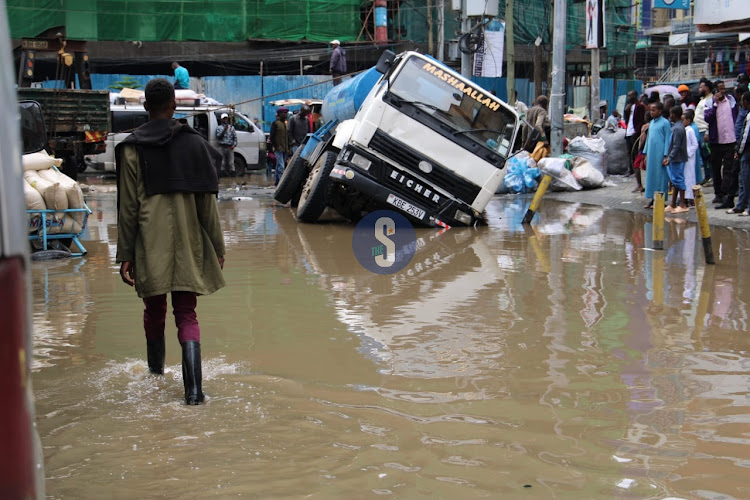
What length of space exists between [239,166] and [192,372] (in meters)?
19.8

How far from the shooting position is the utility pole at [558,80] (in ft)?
61.3

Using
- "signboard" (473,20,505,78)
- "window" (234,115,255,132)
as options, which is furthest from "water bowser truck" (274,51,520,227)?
"signboard" (473,20,505,78)

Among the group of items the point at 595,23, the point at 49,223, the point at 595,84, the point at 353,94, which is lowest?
the point at 49,223

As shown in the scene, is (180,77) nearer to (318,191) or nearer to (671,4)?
(318,191)

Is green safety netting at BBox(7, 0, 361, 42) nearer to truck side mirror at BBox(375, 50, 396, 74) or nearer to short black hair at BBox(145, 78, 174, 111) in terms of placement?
truck side mirror at BBox(375, 50, 396, 74)

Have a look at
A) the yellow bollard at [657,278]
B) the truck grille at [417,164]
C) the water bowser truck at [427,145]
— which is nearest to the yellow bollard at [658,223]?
the yellow bollard at [657,278]

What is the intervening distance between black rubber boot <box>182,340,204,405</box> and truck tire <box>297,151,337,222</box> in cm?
801

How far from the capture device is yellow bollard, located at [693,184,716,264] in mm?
8805

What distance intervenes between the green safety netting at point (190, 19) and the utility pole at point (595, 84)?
12.0 metres

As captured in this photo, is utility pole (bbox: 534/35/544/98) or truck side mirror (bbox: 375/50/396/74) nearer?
truck side mirror (bbox: 375/50/396/74)

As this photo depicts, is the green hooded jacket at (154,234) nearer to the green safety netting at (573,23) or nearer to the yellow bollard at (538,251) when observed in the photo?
the yellow bollard at (538,251)

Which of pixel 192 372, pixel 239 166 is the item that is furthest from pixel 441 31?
pixel 192 372

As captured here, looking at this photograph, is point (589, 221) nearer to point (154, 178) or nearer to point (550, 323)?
point (550, 323)

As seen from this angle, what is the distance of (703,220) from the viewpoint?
8.84 meters
